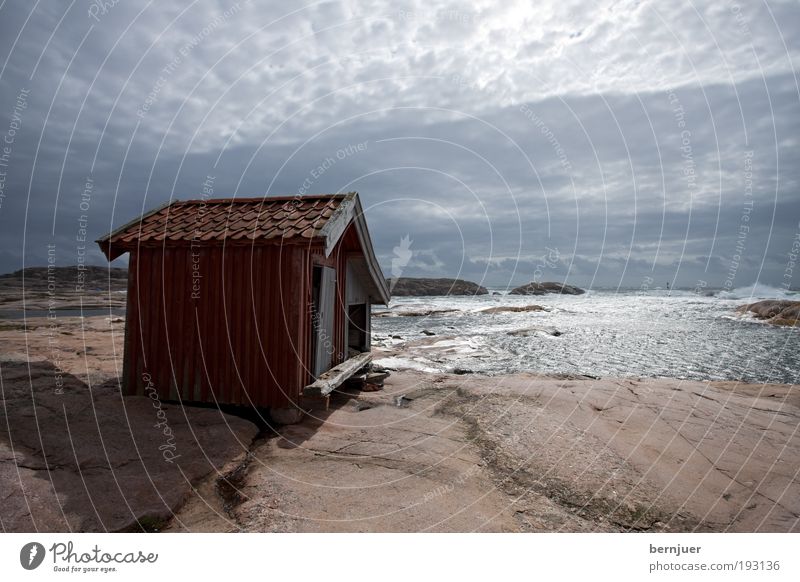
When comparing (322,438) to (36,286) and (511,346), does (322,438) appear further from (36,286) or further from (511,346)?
(36,286)

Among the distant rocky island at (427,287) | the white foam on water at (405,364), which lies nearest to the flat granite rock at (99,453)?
the white foam on water at (405,364)

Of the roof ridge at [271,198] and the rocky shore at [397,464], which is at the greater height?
the roof ridge at [271,198]

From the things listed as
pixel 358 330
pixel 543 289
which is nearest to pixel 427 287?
pixel 543 289

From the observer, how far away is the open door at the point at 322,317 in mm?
8625

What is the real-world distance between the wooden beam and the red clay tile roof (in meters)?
2.56

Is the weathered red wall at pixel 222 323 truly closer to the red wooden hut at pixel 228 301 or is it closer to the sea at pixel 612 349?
the red wooden hut at pixel 228 301

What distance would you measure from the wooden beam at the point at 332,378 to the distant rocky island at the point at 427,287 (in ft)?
218

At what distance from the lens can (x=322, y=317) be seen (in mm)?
8938

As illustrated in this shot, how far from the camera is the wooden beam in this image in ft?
23.3

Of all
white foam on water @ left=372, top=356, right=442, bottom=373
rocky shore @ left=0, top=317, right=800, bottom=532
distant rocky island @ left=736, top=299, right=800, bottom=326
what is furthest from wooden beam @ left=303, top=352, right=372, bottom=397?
distant rocky island @ left=736, top=299, right=800, bottom=326

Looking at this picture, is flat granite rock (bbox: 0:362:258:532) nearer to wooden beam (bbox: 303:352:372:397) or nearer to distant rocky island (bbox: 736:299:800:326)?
wooden beam (bbox: 303:352:372:397)

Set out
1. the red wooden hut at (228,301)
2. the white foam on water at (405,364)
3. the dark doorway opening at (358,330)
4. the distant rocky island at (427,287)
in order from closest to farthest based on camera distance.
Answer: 1. the red wooden hut at (228,301)
2. the dark doorway opening at (358,330)
3. the white foam on water at (405,364)
4. the distant rocky island at (427,287)

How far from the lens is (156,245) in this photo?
794 cm

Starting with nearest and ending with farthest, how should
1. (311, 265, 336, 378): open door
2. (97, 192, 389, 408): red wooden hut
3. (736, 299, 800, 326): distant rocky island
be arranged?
(97, 192, 389, 408): red wooden hut
(311, 265, 336, 378): open door
(736, 299, 800, 326): distant rocky island
